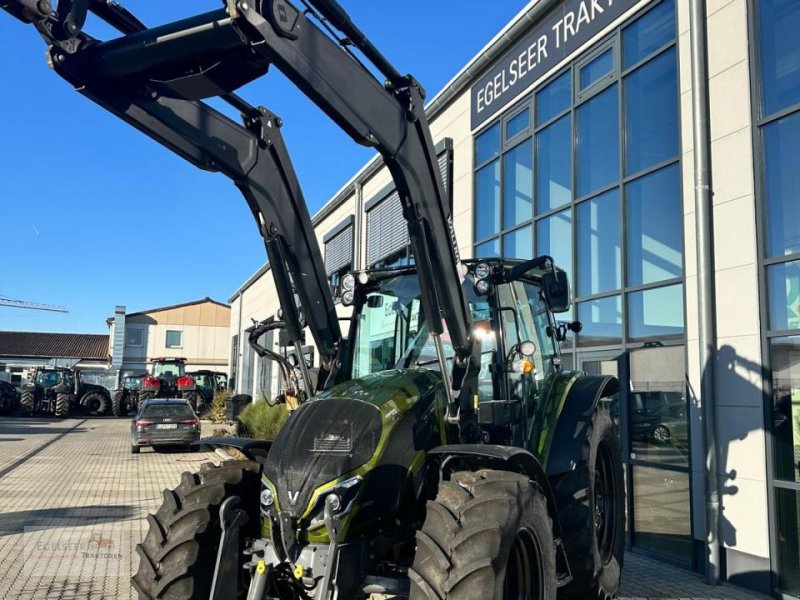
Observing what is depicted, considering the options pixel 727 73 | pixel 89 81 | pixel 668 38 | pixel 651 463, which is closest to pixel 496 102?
pixel 668 38

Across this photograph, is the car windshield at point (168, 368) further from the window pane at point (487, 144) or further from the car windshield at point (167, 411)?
the window pane at point (487, 144)

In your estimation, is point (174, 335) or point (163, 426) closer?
point (163, 426)

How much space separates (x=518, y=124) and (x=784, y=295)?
18.2ft

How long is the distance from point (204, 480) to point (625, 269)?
18.2ft

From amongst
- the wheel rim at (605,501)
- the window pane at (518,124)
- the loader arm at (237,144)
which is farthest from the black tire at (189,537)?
the window pane at (518,124)

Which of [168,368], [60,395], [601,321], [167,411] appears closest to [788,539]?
[601,321]

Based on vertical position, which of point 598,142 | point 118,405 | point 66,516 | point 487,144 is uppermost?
point 487,144

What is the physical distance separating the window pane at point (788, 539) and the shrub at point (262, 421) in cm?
1114

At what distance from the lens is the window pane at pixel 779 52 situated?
6.12m

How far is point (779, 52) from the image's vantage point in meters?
6.28

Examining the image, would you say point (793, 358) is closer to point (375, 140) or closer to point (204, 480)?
point (375, 140)

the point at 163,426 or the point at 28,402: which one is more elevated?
the point at 28,402

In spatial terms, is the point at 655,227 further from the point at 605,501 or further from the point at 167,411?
the point at 167,411

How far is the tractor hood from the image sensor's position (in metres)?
3.87
